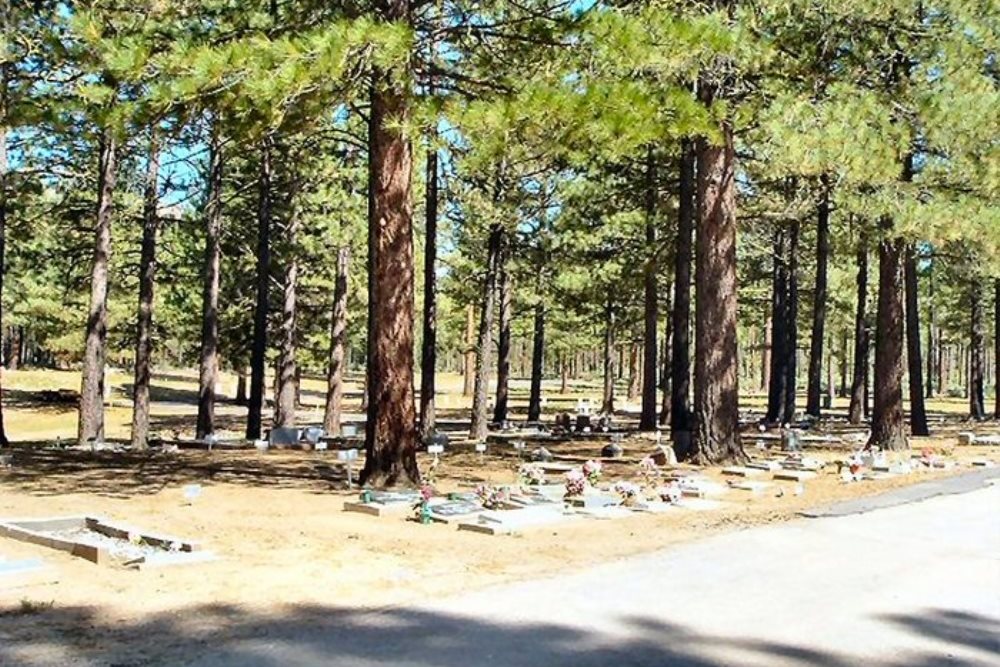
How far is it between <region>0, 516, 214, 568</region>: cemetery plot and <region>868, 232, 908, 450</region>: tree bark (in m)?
13.7

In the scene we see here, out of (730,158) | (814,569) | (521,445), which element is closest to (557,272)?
(521,445)

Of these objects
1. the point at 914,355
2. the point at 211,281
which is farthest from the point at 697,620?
the point at 914,355

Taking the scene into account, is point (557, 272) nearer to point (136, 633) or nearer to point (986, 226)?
point (986, 226)

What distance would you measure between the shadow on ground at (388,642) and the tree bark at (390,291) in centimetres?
534

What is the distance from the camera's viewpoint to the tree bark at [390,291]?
11.1 metres

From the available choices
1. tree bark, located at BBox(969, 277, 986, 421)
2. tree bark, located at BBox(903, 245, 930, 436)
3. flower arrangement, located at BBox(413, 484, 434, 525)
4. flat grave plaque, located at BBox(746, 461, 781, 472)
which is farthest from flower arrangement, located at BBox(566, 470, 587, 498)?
tree bark, located at BBox(969, 277, 986, 421)

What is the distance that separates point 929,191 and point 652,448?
6.76 m

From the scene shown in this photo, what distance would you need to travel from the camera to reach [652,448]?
1825 centimetres

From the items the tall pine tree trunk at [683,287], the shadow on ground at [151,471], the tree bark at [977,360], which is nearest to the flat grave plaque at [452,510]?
the shadow on ground at [151,471]

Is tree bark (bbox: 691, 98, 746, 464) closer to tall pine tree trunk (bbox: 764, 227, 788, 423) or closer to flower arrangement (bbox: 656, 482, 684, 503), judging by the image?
flower arrangement (bbox: 656, 482, 684, 503)

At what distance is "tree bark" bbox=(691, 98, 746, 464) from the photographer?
1459 cm

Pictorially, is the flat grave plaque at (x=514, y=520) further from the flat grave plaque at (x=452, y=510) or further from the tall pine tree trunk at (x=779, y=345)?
the tall pine tree trunk at (x=779, y=345)

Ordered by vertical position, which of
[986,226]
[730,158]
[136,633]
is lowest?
[136,633]

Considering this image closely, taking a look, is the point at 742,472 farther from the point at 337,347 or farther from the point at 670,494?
the point at 337,347
